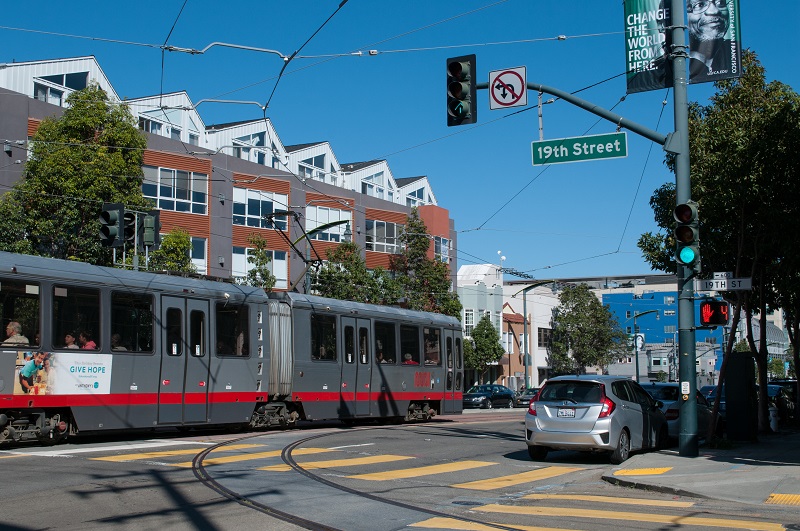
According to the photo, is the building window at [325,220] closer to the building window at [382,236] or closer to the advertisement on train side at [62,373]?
the building window at [382,236]

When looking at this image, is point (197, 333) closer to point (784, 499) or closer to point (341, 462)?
point (341, 462)

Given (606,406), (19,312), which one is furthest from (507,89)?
(19,312)

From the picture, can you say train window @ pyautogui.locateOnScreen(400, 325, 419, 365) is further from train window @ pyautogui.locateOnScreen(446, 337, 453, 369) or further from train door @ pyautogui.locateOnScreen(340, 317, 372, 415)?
train window @ pyautogui.locateOnScreen(446, 337, 453, 369)

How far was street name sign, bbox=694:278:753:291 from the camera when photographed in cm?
1623

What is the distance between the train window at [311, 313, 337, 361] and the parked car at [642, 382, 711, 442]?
8.56 m

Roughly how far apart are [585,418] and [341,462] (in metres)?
4.26

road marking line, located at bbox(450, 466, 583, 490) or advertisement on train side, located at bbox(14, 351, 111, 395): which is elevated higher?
advertisement on train side, located at bbox(14, 351, 111, 395)

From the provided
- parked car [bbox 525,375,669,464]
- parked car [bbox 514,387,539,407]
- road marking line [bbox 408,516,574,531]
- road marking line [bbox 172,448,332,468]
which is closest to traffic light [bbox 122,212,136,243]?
road marking line [bbox 172,448,332,468]

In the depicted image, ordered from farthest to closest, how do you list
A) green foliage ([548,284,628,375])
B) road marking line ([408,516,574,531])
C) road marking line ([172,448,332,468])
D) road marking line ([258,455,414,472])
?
green foliage ([548,284,628,375])
road marking line ([172,448,332,468])
road marking line ([258,455,414,472])
road marking line ([408,516,574,531])

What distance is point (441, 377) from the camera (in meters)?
29.8

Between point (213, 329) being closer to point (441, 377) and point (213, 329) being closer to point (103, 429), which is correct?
point (103, 429)

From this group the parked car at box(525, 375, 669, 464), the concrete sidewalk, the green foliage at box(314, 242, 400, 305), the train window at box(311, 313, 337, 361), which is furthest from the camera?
the green foliage at box(314, 242, 400, 305)

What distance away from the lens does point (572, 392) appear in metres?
15.7

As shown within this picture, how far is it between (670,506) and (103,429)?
11295 millimetres
